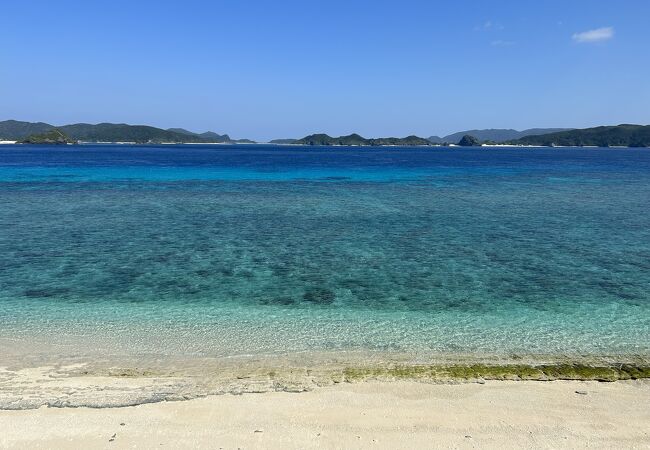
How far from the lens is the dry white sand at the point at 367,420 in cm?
700

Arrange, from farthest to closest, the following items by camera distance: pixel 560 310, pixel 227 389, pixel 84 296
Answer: pixel 84 296, pixel 560 310, pixel 227 389

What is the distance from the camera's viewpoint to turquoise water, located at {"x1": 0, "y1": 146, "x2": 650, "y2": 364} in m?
11.1

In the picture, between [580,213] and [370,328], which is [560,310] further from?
[580,213]

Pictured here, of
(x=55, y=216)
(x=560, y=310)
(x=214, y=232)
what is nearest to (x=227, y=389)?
(x=560, y=310)

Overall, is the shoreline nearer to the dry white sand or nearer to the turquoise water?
the dry white sand

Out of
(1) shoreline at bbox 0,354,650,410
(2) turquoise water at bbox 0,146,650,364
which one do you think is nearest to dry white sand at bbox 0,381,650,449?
(1) shoreline at bbox 0,354,650,410

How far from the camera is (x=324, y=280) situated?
51.7 ft

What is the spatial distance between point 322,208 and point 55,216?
56.2 feet

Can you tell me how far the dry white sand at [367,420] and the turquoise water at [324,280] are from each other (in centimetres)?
202

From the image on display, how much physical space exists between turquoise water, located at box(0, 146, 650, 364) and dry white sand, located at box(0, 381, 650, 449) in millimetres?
2023

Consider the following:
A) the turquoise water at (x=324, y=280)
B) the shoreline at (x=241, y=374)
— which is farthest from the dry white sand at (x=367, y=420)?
the turquoise water at (x=324, y=280)

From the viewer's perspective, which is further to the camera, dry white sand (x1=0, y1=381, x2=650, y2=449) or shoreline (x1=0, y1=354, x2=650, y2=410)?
shoreline (x1=0, y1=354, x2=650, y2=410)

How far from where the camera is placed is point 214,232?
A: 78.7 ft

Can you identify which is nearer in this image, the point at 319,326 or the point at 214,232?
the point at 319,326
